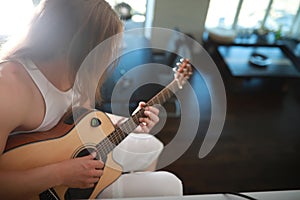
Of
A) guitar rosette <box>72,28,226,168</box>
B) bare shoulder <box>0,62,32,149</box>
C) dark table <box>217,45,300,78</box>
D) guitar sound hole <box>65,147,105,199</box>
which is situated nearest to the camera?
bare shoulder <box>0,62,32,149</box>

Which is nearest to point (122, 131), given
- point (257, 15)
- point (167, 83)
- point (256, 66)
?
point (167, 83)

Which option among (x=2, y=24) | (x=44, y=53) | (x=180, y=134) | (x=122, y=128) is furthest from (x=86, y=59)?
(x=180, y=134)

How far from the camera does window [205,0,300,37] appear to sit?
1.89 metres

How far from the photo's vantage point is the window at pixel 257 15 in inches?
74.2

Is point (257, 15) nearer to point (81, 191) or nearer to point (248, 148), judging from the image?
point (248, 148)

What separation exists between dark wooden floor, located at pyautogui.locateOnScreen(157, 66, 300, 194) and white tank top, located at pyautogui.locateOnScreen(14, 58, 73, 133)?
0.64 m

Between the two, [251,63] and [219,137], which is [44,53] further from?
[251,63]

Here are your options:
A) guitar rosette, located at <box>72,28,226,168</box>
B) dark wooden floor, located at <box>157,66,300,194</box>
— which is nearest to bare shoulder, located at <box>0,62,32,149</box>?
guitar rosette, located at <box>72,28,226,168</box>

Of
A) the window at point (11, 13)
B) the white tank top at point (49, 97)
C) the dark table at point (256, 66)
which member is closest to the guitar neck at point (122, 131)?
the white tank top at point (49, 97)

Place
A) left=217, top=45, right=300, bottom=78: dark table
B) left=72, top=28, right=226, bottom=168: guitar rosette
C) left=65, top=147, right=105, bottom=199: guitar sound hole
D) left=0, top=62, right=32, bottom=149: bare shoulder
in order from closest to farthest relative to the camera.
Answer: left=0, top=62, right=32, bottom=149: bare shoulder, left=65, top=147, right=105, bottom=199: guitar sound hole, left=72, top=28, right=226, bottom=168: guitar rosette, left=217, top=45, right=300, bottom=78: dark table

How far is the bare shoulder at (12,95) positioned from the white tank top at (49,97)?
24 millimetres

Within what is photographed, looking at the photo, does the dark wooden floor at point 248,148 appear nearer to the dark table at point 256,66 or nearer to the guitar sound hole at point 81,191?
the dark table at point 256,66

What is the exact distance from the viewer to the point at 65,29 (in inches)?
25.8

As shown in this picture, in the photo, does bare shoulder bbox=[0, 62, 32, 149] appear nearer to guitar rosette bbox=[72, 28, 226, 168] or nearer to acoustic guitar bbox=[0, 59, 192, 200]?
acoustic guitar bbox=[0, 59, 192, 200]
